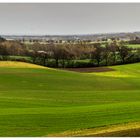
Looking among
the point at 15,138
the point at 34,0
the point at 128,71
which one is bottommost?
the point at 15,138

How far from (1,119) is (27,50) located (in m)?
1.57

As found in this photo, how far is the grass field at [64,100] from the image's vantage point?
366 inches

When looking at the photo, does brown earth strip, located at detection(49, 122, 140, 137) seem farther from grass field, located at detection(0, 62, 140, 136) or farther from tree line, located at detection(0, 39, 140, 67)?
tree line, located at detection(0, 39, 140, 67)

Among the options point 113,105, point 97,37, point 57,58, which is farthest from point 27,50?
point 113,105

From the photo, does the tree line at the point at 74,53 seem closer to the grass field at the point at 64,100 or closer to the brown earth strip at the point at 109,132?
the grass field at the point at 64,100

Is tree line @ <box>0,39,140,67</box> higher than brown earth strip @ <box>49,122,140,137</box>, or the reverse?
tree line @ <box>0,39,140,67</box>

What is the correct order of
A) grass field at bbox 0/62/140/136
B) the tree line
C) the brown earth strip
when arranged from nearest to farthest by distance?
1. the brown earth strip
2. grass field at bbox 0/62/140/136
3. the tree line

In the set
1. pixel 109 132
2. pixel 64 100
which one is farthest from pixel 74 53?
pixel 109 132

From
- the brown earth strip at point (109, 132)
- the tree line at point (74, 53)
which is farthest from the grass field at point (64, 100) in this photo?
the tree line at point (74, 53)

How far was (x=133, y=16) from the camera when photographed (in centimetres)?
944

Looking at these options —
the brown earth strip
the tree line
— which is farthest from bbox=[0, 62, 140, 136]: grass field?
the tree line

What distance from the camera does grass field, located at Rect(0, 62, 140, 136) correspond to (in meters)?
9.29

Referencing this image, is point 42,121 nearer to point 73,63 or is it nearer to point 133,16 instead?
point 73,63

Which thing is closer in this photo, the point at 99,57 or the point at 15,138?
the point at 15,138
